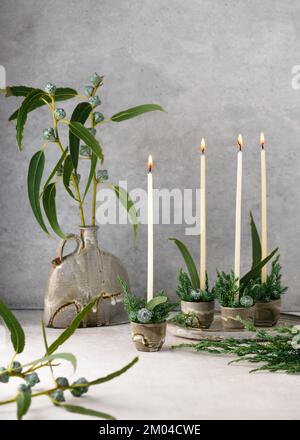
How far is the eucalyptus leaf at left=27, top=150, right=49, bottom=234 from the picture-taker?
1.19 metres

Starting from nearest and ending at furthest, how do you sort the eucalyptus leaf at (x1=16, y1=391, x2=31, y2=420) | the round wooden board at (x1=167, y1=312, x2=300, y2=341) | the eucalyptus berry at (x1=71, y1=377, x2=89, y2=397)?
the eucalyptus leaf at (x1=16, y1=391, x2=31, y2=420)
the eucalyptus berry at (x1=71, y1=377, x2=89, y2=397)
the round wooden board at (x1=167, y1=312, x2=300, y2=341)

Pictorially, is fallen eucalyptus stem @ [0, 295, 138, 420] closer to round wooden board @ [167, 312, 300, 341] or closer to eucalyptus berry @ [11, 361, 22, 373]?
eucalyptus berry @ [11, 361, 22, 373]

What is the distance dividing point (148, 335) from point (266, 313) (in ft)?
0.80

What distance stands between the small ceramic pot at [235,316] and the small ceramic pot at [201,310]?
3 cm

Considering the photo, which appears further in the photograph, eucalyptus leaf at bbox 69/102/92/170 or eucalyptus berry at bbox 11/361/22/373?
eucalyptus leaf at bbox 69/102/92/170

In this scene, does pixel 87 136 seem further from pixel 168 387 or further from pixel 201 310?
pixel 168 387

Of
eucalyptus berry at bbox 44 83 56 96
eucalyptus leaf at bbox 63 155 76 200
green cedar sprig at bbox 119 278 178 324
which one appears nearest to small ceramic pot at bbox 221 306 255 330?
green cedar sprig at bbox 119 278 178 324

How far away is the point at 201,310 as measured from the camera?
1.10 metres

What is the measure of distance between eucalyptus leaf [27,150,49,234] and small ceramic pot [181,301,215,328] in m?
0.31

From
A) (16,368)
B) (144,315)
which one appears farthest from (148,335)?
(16,368)

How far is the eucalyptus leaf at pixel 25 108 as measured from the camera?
1.13 metres

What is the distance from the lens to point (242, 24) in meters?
1.36

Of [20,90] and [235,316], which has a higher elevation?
[20,90]

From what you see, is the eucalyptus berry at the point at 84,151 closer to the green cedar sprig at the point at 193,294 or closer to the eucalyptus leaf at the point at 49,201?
the eucalyptus leaf at the point at 49,201
